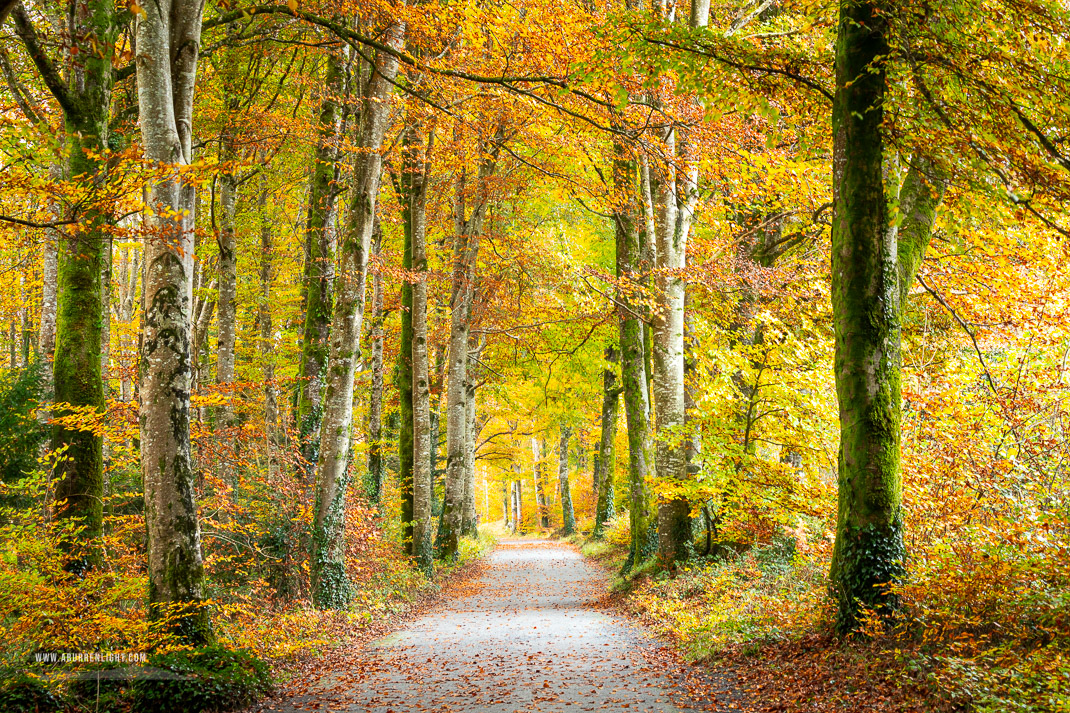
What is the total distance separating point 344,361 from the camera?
453 inches

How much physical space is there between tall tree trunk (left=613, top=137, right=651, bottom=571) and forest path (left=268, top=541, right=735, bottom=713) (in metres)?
2.11

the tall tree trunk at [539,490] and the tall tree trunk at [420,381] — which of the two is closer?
the tall tree trunk at [420,381]

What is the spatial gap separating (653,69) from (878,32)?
2259 millimetres

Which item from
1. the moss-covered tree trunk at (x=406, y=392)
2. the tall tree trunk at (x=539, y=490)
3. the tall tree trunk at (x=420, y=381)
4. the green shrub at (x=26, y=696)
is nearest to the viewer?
the green shrub at (x=26, y=696)

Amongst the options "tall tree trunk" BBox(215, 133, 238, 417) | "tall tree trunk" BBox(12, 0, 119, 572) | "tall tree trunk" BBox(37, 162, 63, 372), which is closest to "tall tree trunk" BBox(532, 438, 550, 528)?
"tall tree trunk" BBox(215, 133, 238, 417)

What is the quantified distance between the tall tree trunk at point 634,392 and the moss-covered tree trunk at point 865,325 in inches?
266

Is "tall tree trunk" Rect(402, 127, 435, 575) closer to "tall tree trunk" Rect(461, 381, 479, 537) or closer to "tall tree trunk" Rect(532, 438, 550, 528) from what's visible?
"tall tree trunk" Rect(461, 381, 479, 537)

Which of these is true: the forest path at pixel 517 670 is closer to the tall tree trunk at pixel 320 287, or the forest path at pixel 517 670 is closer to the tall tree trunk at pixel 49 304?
the tall tree trunk at pixel 320 287

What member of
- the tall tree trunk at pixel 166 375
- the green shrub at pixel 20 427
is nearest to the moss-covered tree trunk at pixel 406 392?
the green shrub at pixel 20 427

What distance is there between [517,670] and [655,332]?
7.32 metres

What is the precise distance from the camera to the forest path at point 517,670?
6.48 meters

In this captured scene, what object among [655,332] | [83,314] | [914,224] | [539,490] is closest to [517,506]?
[539,490]

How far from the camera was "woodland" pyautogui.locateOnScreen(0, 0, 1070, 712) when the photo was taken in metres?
6.11

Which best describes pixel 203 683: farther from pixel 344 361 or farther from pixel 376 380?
pixel 376 380
